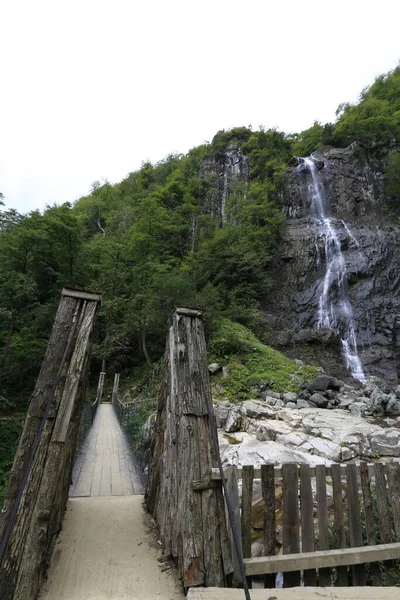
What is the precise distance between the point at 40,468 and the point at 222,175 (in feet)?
99.0

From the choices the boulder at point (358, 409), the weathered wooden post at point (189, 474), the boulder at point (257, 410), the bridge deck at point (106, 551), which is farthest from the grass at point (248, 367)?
the weathered wooden post at point (189, 474)

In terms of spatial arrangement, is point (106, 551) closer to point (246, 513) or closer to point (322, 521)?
point (246, 513)

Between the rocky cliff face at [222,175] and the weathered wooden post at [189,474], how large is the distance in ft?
77.7

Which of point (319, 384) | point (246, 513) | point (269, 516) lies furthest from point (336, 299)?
point (246, 513)

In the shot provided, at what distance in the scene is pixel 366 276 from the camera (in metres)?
15.8

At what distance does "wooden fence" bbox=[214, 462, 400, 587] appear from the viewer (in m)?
2.18

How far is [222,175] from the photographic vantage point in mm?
28875

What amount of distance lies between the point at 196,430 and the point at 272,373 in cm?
814

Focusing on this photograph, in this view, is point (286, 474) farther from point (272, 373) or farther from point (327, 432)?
point (272, 373)

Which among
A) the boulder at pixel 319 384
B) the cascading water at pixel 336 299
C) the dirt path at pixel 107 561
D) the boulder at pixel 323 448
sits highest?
the cascading water at pixel 336 299

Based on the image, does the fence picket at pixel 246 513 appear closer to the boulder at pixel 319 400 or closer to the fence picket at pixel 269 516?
the fence picket at pixel 269 516

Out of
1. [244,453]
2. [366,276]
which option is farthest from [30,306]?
[366,276]

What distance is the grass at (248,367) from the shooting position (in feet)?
30.0

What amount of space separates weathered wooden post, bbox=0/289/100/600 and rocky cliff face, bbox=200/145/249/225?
24088 mm
